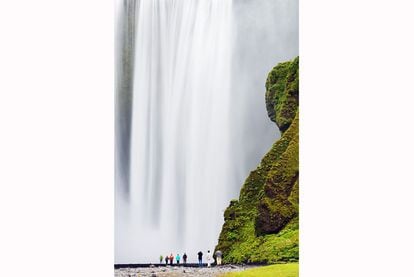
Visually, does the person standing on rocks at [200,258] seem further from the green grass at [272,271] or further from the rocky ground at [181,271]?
the green grass at [272,271]

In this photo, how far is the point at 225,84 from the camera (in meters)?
3.73

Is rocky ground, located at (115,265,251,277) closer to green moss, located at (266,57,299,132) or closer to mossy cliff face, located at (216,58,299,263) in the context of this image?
mossy cliff face, located at (216,58,299,263)

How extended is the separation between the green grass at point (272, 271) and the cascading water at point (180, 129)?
27cm

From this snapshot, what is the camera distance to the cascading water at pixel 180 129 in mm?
3725

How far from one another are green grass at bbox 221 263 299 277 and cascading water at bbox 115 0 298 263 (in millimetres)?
272

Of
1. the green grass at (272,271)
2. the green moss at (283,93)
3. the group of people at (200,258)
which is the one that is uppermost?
the green moss at (283,93)

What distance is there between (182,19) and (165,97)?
535 millimetres

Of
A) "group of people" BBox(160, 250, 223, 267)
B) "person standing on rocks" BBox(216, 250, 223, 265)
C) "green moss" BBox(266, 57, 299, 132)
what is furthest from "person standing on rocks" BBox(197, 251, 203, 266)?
"green moss" BBox(266, 57, 299, 132)

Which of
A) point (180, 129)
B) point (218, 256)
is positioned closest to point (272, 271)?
point (218, 256)

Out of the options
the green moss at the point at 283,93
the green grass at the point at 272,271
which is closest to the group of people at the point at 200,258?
the green grass at the point at 272,271

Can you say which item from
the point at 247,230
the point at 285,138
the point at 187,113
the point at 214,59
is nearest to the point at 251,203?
the point at 247,230

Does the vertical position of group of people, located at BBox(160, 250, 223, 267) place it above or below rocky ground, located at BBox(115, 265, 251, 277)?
above

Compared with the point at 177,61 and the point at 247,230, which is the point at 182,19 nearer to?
the point at 177,61

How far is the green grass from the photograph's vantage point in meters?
3.70
